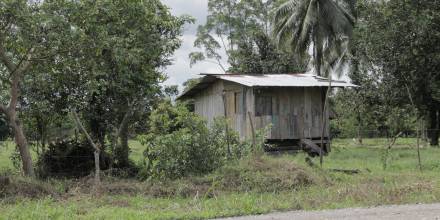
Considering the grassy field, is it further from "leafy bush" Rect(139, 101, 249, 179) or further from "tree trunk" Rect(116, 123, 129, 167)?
"tree trunk" Rect(116, 123, 129, 167)

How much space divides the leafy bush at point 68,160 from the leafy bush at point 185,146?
2165mm

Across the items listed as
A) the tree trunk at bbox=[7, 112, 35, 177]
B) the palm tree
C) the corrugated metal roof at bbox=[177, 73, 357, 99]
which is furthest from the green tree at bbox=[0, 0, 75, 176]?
the palm tree

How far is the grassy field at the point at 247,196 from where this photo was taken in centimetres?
899

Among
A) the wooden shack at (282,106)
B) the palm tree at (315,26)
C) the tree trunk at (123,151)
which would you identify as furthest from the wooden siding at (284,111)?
the palm tree at (315,26)

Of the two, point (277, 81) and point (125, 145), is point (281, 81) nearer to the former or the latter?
point (277, 81)

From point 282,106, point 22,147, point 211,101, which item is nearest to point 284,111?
point 282,106

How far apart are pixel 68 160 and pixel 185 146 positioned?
381cm

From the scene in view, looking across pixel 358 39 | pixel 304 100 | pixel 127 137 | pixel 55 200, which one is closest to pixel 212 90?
pixel 304 100

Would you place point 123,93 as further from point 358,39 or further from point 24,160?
point 358,39

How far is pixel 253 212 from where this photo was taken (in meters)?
9.03

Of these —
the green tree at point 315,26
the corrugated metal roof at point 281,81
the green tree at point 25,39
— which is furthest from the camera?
the green tree at point 315,26

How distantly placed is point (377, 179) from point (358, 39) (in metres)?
16.1

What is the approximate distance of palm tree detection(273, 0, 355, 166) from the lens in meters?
30.8

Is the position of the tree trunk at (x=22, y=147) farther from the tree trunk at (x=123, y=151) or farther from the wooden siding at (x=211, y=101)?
the wooden siding at (x=211, y=101)
